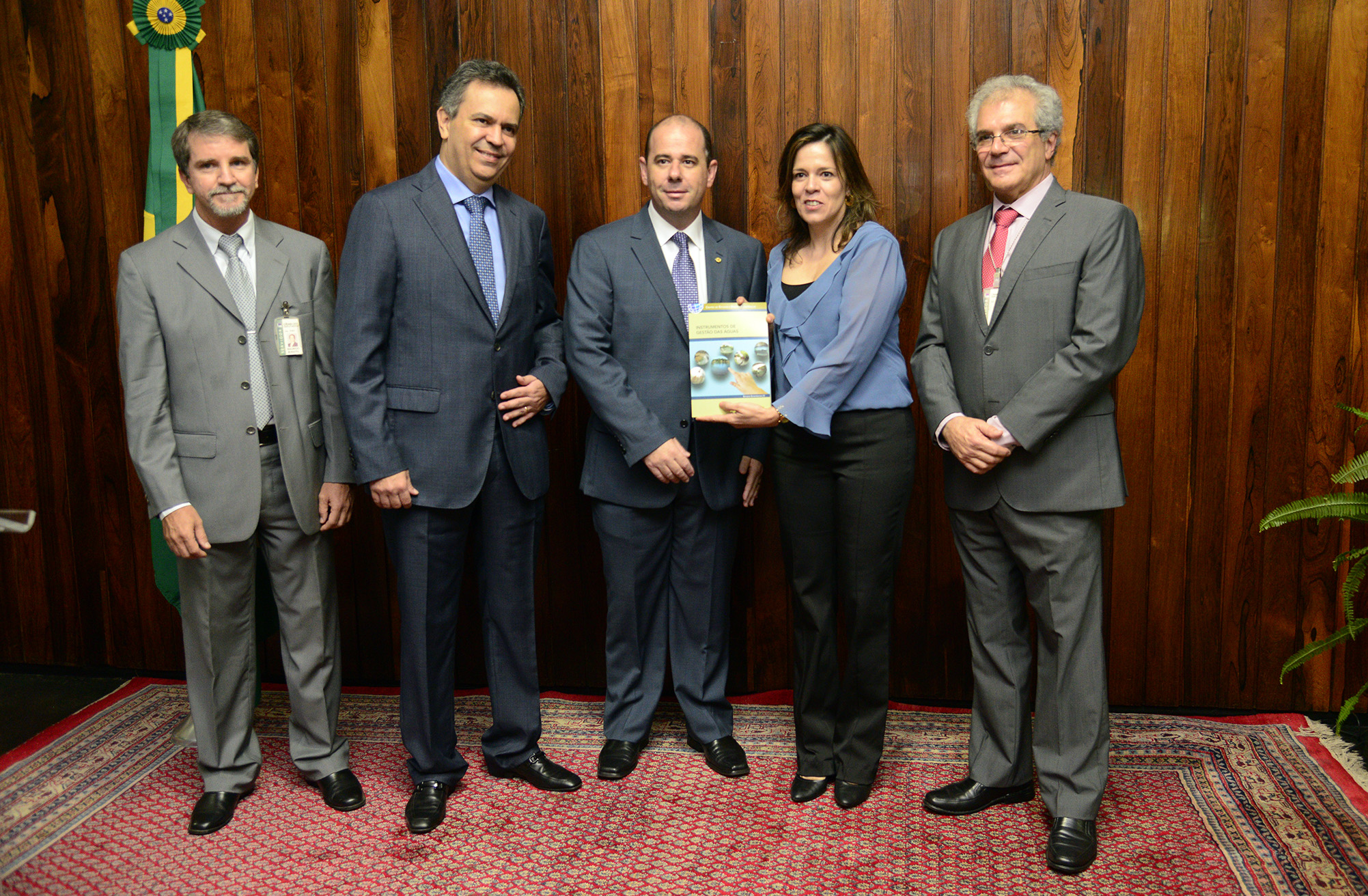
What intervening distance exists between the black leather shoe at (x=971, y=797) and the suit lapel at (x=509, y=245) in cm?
164

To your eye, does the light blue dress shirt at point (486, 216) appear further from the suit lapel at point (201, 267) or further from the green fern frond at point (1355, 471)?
the green fern frond at point (1355, 471)

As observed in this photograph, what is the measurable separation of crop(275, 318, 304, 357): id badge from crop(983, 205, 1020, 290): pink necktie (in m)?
1.71

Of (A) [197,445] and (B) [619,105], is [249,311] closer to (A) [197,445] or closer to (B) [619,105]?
(A) [197,445]

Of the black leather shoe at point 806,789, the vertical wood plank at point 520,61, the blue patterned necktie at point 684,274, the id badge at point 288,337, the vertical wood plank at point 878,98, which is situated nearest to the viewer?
the id badge at point 288,337

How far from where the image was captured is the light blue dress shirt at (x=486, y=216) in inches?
96.7

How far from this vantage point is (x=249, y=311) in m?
2.41

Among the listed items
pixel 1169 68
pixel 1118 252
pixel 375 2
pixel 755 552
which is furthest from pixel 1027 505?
pixel 375 2

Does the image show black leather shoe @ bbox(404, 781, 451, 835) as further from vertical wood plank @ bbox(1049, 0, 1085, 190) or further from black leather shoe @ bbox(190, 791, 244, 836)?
vertical wood plank @ bbox(1049, 0, 1085, 190)

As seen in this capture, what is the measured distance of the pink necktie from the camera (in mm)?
2318

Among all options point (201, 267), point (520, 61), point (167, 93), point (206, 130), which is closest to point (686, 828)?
point (201, 267)

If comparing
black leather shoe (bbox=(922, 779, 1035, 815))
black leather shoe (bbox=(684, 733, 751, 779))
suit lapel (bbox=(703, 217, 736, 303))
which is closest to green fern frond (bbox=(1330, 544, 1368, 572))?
black leather shoe (bbox=(922, 779, 1035, 815))

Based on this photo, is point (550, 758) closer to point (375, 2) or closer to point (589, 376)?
point (589, 376)

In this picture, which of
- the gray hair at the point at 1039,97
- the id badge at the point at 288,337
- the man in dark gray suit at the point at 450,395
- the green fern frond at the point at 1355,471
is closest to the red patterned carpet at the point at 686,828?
the man in dark gray suit at the point at 450,395

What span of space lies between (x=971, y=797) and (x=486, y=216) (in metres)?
1.94
